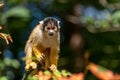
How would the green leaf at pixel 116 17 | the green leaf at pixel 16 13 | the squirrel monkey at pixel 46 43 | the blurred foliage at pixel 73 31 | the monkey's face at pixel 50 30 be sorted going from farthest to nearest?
the blurred foliage at pixel 73 31
the green leaf at pixel 16 13
the green leaf at pixel 116 17
the monkey's face at pixel 50 30
the squirrel monkey at pixel 46 43

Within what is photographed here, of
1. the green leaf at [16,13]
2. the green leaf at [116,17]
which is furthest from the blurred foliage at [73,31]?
the green leaf at [116,17]

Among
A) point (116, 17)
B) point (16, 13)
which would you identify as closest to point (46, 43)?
point (116, 17)

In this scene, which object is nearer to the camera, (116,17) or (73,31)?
(116,17)

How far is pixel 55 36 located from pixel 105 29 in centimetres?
321

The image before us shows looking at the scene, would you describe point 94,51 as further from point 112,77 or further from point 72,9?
point 112,77

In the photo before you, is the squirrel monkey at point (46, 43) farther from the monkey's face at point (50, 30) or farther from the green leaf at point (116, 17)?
the green leaf at point (116, 17)

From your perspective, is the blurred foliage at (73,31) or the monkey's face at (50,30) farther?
the blurred foliage at (73,31)

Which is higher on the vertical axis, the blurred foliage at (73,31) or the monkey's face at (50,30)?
the monkey's face at (50,30)

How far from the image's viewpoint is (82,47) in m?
11.4

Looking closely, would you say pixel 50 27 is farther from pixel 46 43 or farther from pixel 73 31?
pixel 73 31

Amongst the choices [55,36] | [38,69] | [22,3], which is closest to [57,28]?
[55,36]

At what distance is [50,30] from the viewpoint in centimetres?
593

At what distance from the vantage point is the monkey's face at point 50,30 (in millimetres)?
5877

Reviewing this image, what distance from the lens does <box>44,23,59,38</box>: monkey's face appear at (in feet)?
19.3
